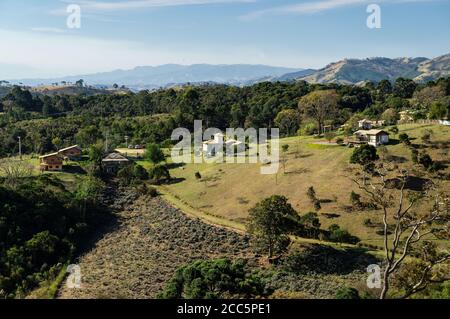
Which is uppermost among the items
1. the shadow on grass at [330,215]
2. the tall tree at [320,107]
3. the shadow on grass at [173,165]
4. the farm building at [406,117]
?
the tall tree at [320,107]

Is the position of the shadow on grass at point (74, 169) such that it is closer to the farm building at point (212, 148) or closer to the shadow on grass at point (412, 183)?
the farm building at point (212, 148)

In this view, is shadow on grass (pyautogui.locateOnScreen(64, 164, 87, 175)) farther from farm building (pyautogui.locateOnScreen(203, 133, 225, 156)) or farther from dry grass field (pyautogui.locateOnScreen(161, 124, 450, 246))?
farm building (pyautogui.locateOnScreen(203, 133, 225, 156))

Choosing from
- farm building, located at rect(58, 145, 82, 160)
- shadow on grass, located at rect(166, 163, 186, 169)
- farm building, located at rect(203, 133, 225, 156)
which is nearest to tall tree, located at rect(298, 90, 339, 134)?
farm building, located at rect(203, 133, 225, 156)

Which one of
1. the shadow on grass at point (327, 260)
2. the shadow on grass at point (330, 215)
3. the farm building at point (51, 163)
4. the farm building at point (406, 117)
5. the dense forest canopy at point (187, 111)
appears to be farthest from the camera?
the dense forest canopy at point (187, 111)

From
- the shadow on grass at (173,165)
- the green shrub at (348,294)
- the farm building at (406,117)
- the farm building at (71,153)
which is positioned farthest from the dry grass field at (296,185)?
the farm building at (71,153)

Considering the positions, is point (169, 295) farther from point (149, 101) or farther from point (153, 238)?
point (149, 101)
